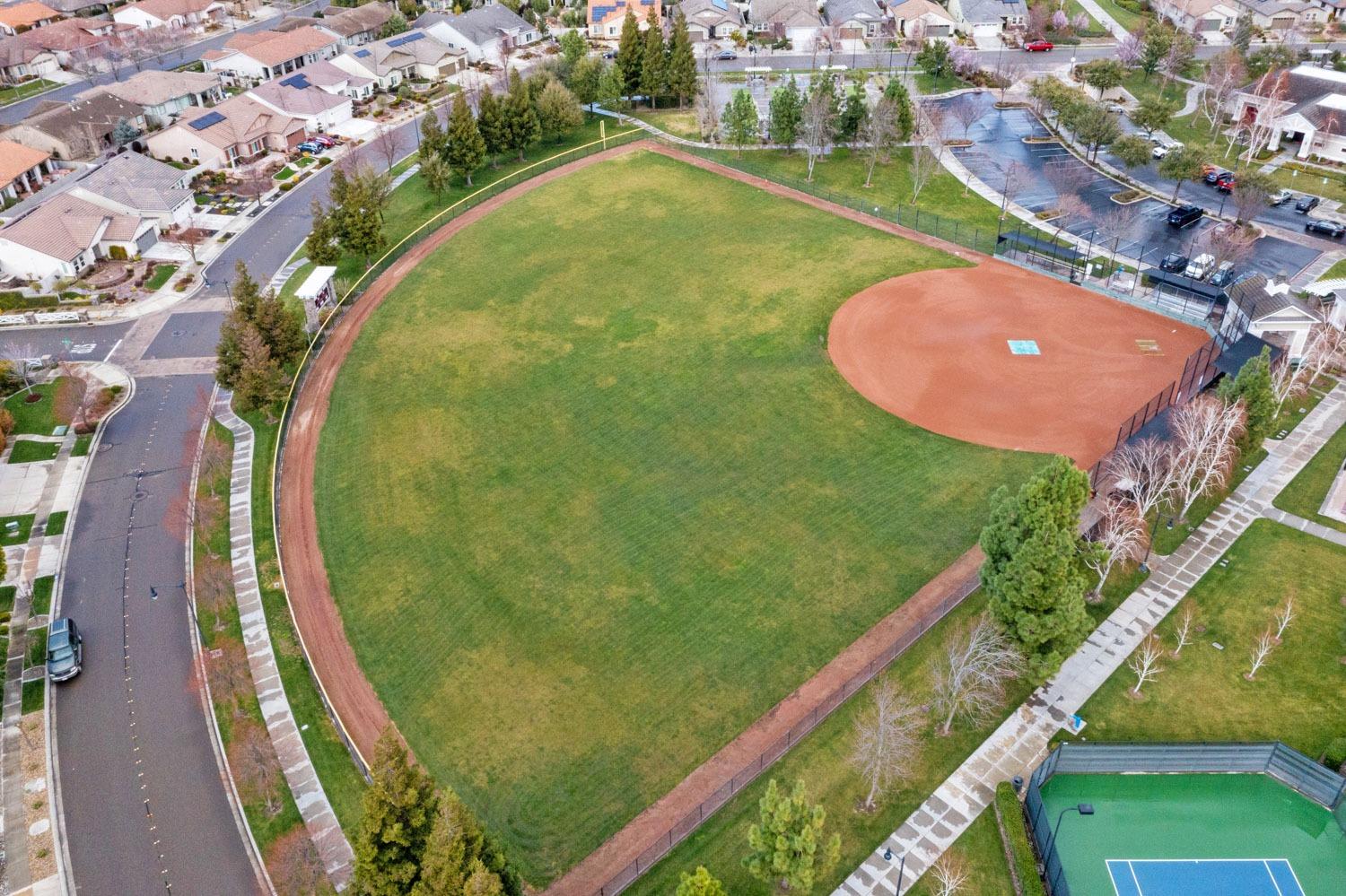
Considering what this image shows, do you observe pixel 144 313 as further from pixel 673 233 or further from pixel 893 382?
pixel 893 382

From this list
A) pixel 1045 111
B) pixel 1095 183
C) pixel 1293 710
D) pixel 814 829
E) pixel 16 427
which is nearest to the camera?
pixel 814 829

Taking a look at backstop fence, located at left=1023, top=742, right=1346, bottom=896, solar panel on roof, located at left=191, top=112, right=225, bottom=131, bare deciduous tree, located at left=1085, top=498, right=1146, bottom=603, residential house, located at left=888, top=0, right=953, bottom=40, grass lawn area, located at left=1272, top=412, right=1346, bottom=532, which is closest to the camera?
backstop fence, located at left=1023, top=742, right=1346, bottom=896

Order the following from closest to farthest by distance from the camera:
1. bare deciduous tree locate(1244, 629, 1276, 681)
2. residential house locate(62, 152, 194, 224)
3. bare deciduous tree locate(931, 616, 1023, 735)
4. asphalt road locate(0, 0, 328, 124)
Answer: bare deciduous tree locate(931, 616, 1023, 735) → bare deciduous tree locate(1244, 629, 1276, 681) → residential house locate(62, 152, 194, 224) → asphalt road locate(0, 0, 328, 124)

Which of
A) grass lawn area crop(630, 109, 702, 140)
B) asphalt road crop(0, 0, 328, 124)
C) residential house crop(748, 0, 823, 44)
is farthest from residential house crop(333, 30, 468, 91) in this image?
residential house crop(748, 0, 823, 44)

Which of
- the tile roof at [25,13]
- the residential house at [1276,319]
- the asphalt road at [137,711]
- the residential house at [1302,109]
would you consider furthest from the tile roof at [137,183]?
the residential house at [1302,109]

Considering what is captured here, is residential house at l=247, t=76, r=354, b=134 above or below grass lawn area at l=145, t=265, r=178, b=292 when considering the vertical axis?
above

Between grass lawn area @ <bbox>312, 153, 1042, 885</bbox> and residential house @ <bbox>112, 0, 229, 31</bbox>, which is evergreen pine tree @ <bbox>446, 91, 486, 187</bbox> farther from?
residential house @ <bbox>112, 0, 229, 31</bbox>

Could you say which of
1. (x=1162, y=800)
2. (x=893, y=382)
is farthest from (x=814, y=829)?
(x=893, y=382)
